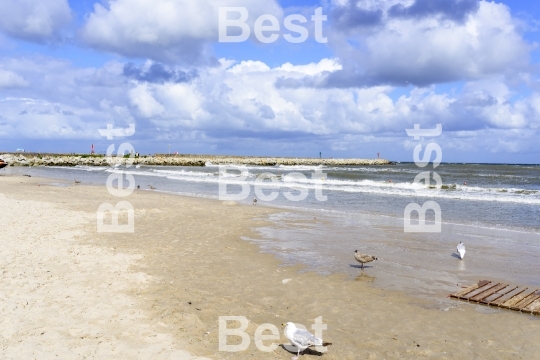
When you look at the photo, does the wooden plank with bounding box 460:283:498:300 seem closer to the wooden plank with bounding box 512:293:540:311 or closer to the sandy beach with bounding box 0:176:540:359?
the sandy beach with bounding box 0:176:540:359

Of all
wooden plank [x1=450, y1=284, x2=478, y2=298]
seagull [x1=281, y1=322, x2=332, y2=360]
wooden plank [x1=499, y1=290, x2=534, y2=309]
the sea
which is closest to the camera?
seagull [x1=281, y1=322, x2=332, y2=360]

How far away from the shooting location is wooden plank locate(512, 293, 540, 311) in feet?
24.1

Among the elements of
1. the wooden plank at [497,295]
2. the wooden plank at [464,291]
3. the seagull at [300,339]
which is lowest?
the wooden plank at [497,295]

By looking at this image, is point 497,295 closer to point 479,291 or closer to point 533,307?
point 479,291

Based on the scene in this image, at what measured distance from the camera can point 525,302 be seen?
25.0ft

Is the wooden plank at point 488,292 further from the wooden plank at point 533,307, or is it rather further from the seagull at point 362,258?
the seagull at point 362,258

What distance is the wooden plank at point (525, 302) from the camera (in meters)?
7.34

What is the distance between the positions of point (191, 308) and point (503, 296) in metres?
6.00

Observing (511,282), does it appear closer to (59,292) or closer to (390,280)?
(390,280)

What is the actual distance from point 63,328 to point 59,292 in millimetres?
1527

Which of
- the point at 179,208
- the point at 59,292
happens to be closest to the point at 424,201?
the point at 179,208

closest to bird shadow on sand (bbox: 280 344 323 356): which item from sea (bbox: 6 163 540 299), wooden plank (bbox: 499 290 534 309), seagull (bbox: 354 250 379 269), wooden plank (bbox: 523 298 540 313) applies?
sea (bbox: 6 163 540 299)

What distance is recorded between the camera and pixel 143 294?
7.34 metres

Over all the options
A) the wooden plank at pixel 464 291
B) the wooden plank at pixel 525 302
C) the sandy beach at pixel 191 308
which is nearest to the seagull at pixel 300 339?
the sandy beach at pixel 191 308
